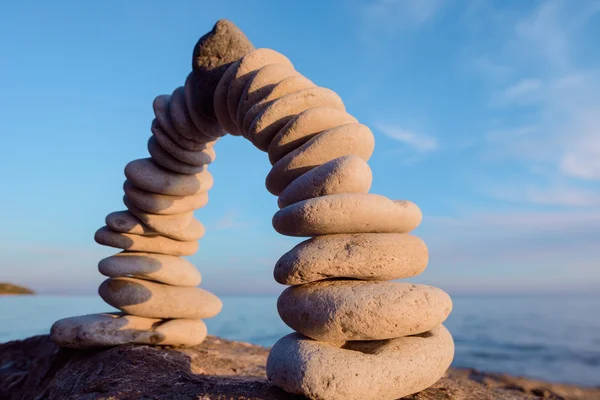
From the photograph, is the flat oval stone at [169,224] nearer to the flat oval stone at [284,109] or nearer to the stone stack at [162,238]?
the stone stack at [162,238]

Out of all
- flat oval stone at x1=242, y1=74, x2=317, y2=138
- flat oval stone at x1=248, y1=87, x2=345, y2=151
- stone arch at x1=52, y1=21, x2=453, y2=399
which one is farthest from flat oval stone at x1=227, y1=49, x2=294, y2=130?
flat oval stone at x1=248, y1=87, x2=345, y2=151

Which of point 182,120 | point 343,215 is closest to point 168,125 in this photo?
point 182,120

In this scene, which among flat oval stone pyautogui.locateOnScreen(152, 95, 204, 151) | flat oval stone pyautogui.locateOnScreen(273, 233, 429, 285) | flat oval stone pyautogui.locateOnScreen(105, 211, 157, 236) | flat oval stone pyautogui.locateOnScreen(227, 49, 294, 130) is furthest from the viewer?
flat oval stone pyautogui.locateOnScreen(105, 211, 157, 236)

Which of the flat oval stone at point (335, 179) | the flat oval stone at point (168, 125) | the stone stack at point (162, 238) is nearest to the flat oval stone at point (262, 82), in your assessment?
the stone stack at point (162, 238)

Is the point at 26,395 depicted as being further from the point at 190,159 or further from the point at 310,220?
the point at 310,220

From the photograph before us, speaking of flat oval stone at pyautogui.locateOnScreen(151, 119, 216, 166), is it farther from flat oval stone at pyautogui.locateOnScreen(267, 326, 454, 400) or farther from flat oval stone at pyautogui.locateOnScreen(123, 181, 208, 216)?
flat oval stone at pyautogui.locateOnScreen(267, 326, 454, 400)

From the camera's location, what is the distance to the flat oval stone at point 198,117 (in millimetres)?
6086

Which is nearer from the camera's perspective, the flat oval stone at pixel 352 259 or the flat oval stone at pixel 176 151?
the flat oval stone at pixel 352 259

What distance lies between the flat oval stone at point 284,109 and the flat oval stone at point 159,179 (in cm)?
224

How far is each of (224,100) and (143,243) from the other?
8.50ft

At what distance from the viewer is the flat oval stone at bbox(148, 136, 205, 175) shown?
6637 millimetres

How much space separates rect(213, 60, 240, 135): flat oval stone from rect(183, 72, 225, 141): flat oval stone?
1.45 feet

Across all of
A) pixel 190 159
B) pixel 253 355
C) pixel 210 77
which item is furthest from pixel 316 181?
pixel 253 355

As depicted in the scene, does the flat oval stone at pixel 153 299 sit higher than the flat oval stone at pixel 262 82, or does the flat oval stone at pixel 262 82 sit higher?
the flat oval stone at pixel 262 82
